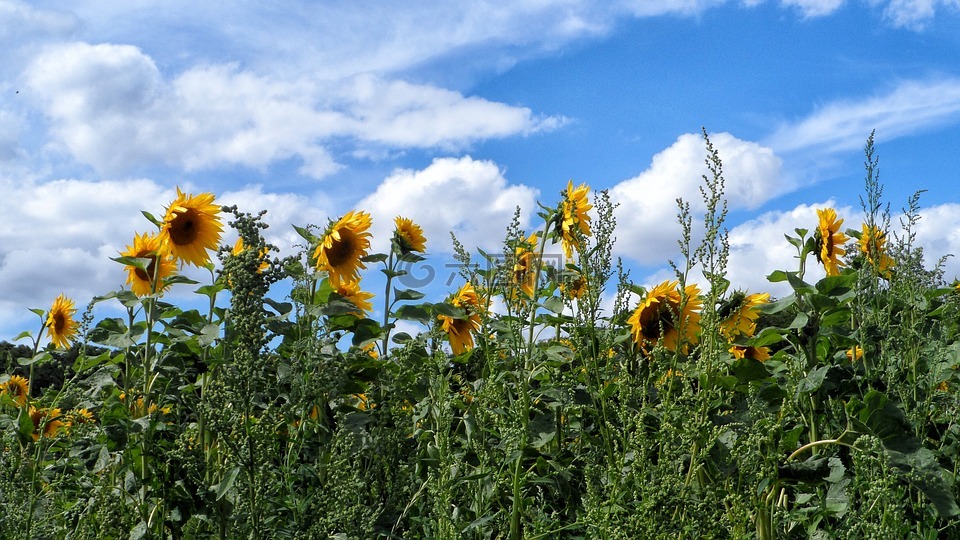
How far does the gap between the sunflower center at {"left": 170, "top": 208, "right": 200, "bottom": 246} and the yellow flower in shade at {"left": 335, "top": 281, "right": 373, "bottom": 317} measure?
0.75m

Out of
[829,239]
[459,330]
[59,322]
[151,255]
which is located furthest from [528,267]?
[59,322]

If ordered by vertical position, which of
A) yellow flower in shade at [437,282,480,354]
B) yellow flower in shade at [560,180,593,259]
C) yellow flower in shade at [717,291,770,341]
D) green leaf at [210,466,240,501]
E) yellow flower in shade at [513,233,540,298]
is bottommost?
green leaf at [210,466,240,501]

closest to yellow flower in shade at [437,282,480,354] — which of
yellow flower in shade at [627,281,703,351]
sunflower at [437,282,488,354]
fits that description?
sunflower at [437,282,488,354]

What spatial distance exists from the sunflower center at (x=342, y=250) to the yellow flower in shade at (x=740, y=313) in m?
1.85

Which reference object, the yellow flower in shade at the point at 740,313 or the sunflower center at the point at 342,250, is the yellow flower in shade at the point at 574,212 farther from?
the sunflower center at the point at 342,250

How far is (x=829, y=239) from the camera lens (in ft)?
14.1

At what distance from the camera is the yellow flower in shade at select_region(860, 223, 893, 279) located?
3846 millimetres

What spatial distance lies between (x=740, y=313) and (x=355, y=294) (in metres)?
1.99

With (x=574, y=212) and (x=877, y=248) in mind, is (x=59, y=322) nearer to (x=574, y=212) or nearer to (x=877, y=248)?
(x=574, y=212)

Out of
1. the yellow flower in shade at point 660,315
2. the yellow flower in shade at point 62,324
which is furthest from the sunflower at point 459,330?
the yellow flower in shade at point 62,324

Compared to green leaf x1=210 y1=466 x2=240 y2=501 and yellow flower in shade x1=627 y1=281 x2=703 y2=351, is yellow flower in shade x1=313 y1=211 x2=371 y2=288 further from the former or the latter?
green leaf x1=210 y1=466 x2=240 y2=501

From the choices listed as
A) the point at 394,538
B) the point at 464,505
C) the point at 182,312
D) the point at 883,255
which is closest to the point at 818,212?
the point at 883,255

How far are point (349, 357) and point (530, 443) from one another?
0.94 m

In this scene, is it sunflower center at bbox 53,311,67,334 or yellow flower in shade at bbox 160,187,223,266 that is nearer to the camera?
yellow flower in shade at bbox 160,187,223,266
